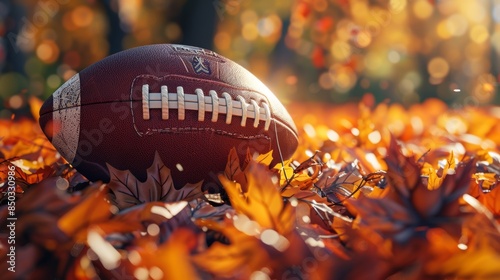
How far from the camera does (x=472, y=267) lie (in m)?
0.93

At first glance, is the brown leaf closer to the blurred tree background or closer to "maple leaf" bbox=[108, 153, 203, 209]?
"maple leaf" bbox=[108, 153, 203, 209]

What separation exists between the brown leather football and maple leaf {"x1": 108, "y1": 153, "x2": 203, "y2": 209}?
186 millimetres

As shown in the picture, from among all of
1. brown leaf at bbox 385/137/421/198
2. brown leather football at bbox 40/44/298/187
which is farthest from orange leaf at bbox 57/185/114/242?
brown leather football at bbox 40/44/298/187

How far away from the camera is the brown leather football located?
1.72 meters

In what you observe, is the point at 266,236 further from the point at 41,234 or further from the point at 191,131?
the point at 191,131

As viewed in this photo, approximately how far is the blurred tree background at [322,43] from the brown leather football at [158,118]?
6785mm

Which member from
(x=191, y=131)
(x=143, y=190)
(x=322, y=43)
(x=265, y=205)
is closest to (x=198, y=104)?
(x=191, y=131)

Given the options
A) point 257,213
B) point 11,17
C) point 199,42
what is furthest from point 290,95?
point 257,213

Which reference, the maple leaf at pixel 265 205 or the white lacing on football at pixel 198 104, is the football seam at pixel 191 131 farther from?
the maple leaf at pixel 265 205

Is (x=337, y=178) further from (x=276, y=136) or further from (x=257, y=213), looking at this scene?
(x=257, y=213)

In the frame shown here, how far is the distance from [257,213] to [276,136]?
784 millimetres

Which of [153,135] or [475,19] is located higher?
[153,135]

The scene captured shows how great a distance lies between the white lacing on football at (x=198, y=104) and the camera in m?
1.71

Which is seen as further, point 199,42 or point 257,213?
point 199,42
